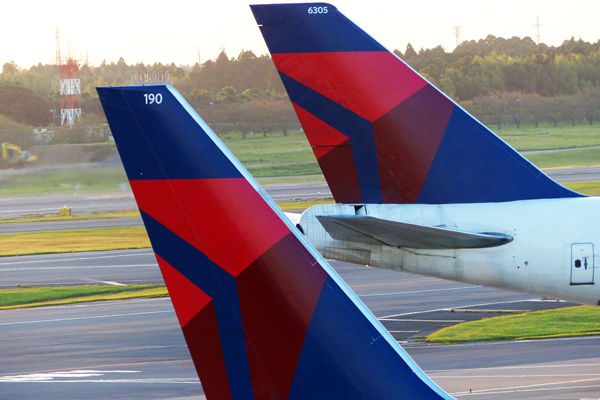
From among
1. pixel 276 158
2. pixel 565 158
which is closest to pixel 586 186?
pixel 565 158

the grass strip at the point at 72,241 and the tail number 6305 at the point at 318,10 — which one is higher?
the tail number 6305 at the point at 318,10

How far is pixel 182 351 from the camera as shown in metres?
25.8

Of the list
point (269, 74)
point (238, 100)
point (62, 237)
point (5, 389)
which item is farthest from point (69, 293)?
point (269, 74)

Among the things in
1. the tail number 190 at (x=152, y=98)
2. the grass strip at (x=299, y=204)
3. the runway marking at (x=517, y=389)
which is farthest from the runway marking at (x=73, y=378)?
the grass strip at (x=299, y=204)

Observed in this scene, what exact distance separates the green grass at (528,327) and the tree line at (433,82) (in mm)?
27864

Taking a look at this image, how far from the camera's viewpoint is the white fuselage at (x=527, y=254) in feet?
→ 52.6

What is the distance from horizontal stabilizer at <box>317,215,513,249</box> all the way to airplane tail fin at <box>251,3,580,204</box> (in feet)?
3.20

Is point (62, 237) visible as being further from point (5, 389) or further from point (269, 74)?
point (5, 389)

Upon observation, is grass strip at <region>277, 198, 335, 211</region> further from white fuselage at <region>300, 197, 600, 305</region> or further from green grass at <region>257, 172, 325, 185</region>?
white fuselage at <region>300, 197, 600, 305</region>

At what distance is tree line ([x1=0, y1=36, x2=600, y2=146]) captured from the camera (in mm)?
61938

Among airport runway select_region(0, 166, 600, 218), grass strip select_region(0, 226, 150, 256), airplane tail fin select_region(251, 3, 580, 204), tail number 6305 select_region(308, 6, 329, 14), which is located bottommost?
grass strip select_region(0, 226, 150, 256)

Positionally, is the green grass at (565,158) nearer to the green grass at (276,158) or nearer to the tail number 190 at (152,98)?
the green grass at (276,158)

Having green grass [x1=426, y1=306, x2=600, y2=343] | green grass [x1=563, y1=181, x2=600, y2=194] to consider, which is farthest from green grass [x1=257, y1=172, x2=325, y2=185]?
green grass [x1=426, y1=306, x2=600, y2=343]

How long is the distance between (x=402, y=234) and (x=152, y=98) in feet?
26.2
